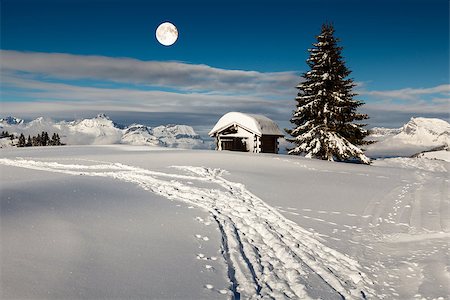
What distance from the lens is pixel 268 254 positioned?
7617mm

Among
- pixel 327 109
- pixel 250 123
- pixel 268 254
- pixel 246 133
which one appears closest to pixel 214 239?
pixel 268 254

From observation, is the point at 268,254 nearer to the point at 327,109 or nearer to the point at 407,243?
the point at 407,243

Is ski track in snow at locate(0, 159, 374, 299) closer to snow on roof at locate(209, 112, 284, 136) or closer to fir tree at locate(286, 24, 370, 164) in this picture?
fir tree at locate(286, 24, 370, 164)

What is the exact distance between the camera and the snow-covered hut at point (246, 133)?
33750 mm

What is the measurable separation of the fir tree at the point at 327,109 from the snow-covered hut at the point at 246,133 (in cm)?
485

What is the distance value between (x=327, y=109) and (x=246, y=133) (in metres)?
9.11

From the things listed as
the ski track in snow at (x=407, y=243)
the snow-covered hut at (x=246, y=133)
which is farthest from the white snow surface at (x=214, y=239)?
the snow-covered hut at (x=246, y=133)

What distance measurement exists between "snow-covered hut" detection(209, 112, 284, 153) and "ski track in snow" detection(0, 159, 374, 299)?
20.5 meters

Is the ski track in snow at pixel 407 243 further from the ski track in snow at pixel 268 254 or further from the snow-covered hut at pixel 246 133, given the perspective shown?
the snow-covered hut at pixel 246 133

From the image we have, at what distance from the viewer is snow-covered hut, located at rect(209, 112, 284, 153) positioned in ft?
111

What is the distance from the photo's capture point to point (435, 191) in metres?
16.7

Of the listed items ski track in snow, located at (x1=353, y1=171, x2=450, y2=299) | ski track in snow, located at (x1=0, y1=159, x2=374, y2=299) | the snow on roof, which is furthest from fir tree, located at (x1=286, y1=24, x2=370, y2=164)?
ski track in snow, located at (x1=0, y1=159, x2=374, y2=299)

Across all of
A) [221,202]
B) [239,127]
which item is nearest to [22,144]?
[239,127]

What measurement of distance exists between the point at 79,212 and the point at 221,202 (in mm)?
4674
